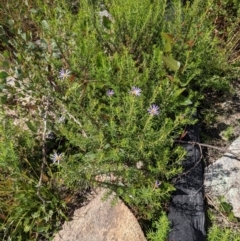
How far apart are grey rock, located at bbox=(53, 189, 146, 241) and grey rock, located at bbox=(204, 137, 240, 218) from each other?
61 centimetres

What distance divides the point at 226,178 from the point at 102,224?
0.91 meters

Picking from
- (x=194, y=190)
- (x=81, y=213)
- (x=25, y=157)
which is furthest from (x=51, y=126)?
(x=194, y=190)

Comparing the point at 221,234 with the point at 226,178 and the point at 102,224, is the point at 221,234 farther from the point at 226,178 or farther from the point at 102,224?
the point at 102,224

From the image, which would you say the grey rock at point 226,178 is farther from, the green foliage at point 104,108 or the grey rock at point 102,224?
the grey rock at point 102,224

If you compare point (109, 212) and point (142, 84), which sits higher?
point (142, 84)

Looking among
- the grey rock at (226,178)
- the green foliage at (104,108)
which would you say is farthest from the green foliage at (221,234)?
the green foliage at (104,108)

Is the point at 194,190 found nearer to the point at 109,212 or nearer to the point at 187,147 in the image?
the point at 187,147

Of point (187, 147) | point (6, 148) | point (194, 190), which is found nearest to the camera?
point (6, 148)

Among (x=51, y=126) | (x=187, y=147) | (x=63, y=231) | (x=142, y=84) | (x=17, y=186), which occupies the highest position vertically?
(x=142, y=84)

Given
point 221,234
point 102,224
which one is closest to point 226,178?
point 221,234

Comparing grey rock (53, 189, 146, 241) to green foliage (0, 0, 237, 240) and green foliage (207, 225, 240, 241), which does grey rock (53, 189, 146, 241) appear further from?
green foliage (207, 225, 240, 241)

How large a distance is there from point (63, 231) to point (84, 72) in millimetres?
1084

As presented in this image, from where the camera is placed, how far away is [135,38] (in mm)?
2381

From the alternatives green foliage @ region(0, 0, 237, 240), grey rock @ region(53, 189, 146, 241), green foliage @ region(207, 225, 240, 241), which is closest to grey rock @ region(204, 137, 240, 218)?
green foliage @ region(207, 225, 240, 241)
